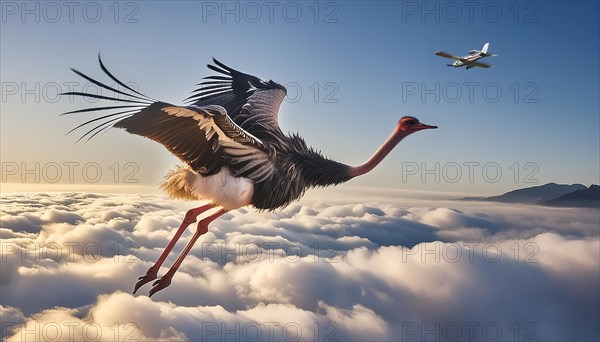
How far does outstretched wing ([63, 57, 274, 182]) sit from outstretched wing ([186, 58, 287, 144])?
105 centimetres

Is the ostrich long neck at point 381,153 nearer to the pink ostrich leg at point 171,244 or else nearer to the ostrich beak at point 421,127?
the ostrich beak at point 421,127

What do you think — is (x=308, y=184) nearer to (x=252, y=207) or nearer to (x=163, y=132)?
(x=252, y=207)

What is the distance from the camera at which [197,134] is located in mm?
8078

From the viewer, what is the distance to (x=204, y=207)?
9.54 metres

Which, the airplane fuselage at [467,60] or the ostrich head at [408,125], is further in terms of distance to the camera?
the airplane fuselage at [467,60]

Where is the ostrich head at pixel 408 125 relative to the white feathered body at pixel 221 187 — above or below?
above

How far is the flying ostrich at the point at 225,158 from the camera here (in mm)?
7469

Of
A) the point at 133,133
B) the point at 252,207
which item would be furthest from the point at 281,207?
the point at 133,133

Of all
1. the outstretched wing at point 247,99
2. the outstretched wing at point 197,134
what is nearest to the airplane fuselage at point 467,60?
the outstretched wing at point 247,99

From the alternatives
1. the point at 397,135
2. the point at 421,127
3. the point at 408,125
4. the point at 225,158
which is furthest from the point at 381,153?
the point at 225,158

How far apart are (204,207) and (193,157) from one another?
1.33 metres

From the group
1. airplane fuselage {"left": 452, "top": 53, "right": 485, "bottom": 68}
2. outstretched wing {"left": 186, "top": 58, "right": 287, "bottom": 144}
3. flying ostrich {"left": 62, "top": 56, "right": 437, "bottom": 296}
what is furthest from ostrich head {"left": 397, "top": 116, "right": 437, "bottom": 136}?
airplane fuselage {"left": 452, "top": 53, "right": 485, "bottom": 68}

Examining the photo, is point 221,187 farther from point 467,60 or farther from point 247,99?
point 467,60

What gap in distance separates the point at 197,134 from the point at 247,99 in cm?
408
